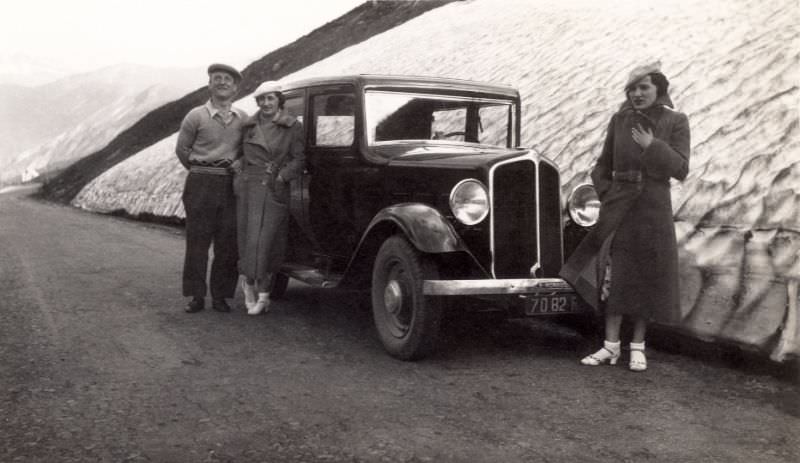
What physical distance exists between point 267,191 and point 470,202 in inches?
79.0

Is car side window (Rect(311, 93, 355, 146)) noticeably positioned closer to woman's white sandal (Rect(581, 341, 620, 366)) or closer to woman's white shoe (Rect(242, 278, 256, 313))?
woman's white shoe (Rect(242, 278, 256, 313))

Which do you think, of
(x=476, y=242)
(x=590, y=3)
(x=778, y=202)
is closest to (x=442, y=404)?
(x=476, y=242)

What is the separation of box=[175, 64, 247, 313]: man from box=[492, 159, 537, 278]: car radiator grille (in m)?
2.53

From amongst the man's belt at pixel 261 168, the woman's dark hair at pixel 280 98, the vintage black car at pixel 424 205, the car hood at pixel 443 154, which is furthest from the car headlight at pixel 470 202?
the woman's dark hair at pixel 280 98

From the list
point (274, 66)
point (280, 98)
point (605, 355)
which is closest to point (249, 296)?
point (280, 98)

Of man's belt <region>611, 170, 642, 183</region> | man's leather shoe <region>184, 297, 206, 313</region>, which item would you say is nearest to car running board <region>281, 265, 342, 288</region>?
man's leather shoe <region>184, 297, 206, 313</region>

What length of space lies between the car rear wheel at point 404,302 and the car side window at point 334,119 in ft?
3.69

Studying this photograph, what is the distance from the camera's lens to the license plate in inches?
195

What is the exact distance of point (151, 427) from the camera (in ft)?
12.3

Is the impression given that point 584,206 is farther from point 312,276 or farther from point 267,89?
point 267,89

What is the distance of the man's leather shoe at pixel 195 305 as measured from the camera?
259 inches

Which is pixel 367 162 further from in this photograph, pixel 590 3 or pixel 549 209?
pixel 590 3

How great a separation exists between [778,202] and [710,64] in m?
3.86

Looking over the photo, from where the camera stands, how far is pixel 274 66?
32938 mm
